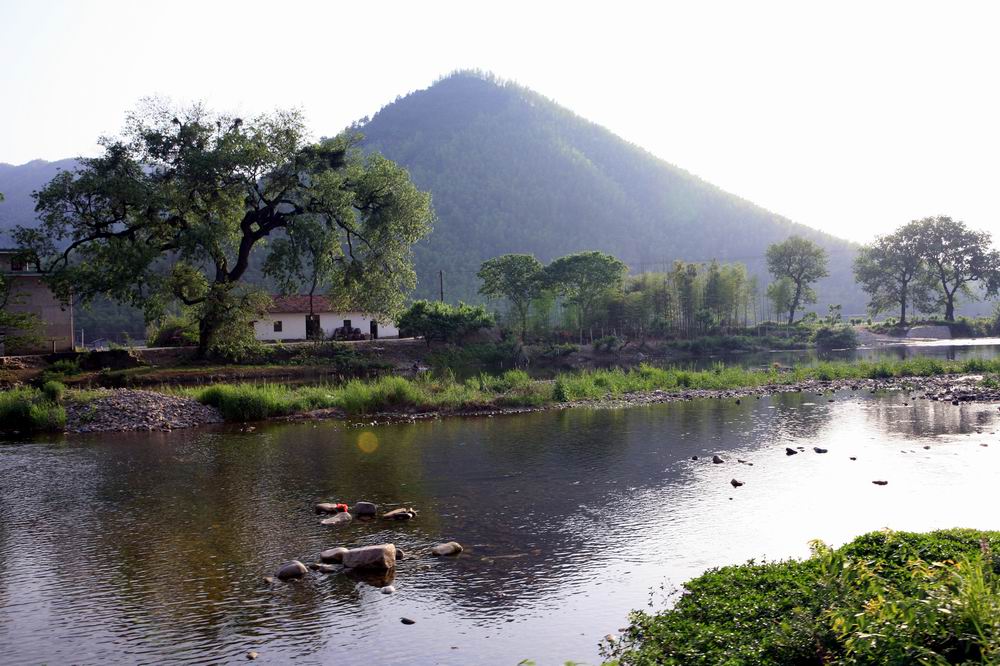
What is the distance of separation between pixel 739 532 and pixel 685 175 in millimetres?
181587

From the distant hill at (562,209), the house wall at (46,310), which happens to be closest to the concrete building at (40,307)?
the house wall at (46,310)

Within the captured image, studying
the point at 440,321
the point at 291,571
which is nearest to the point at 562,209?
the point at 440,321

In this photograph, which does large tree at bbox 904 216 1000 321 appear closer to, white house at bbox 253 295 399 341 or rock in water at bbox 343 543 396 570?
white house at bbox 253 295 399 341

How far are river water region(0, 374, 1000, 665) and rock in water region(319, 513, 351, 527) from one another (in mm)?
168

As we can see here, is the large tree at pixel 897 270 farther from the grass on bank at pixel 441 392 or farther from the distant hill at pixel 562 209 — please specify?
the grass on bank at pixel 441 392

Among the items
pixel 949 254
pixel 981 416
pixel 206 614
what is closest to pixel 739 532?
pixel 206 614

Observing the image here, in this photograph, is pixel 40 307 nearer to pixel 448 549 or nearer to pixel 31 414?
pixel 31 414

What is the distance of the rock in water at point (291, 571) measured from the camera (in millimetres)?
10109

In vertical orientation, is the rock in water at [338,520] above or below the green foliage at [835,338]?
below

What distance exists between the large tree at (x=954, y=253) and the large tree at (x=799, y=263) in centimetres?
1130

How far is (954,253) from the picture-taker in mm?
94188

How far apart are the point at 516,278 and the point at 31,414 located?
53.7 m

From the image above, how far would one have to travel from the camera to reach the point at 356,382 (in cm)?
2814

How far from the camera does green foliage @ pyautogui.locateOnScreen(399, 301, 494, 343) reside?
213 feet
